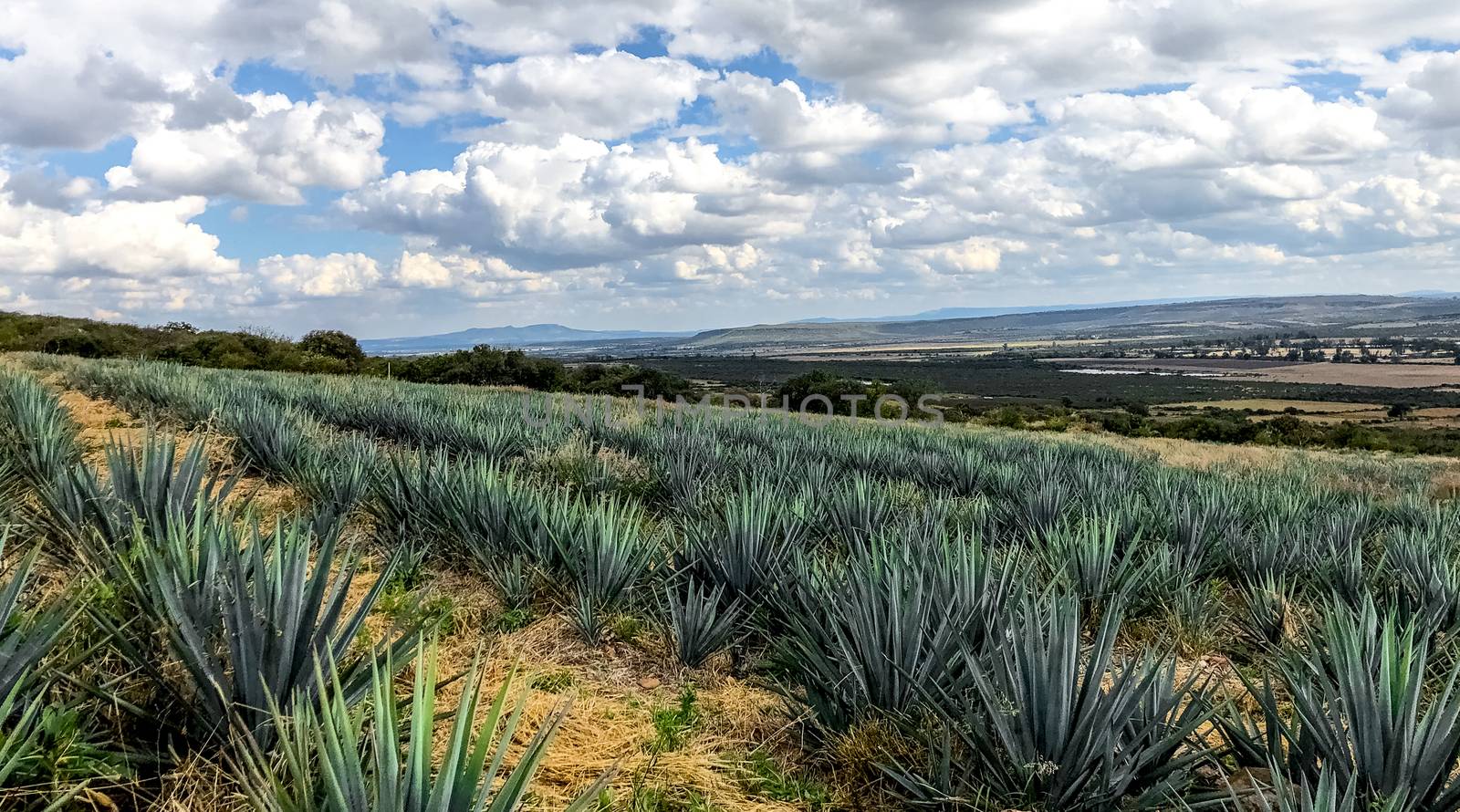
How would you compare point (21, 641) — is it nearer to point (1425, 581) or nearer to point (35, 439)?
point (35, 439)

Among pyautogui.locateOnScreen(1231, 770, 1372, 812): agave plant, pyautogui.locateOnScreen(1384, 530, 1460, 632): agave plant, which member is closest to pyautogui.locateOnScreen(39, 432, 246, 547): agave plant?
pyautogui.locateOnScreen(1231, 770, 1372, 812): agave plant

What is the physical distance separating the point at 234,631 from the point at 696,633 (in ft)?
6.55

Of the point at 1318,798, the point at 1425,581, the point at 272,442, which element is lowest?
the point at 1425,581

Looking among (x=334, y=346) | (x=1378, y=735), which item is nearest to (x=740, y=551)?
(x=1378, y=735)

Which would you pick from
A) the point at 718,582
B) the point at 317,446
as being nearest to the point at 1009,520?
the point at 718,582

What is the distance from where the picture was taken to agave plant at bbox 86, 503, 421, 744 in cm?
226

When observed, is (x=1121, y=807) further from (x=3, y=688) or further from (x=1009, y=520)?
(x=1009, y=520)

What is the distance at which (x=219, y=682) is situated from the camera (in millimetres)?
2227

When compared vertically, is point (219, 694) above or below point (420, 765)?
below

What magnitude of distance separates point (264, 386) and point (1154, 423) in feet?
129

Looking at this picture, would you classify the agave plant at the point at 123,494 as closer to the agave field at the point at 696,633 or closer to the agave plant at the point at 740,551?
the agave field at the point at 696,633

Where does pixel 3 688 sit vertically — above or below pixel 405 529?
above

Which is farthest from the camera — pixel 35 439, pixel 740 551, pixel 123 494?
pixel 35 439

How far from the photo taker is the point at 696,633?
12.6 ft
